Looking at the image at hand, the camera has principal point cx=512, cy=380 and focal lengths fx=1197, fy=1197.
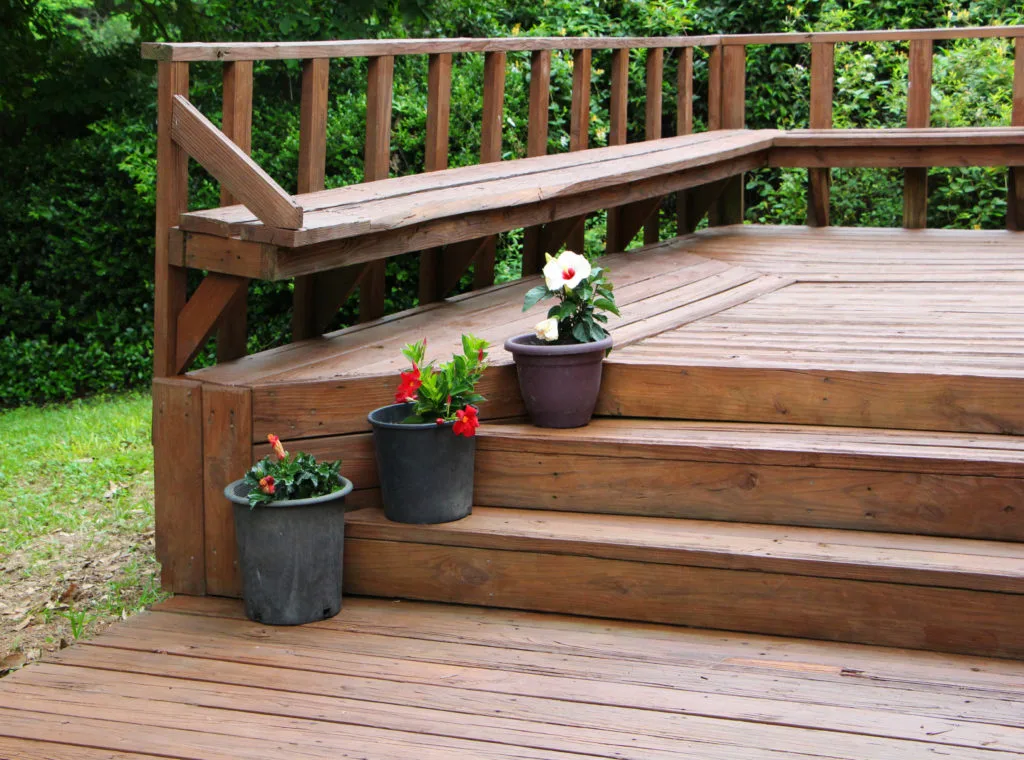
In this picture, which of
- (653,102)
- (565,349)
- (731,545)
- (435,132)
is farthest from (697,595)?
(653,102)

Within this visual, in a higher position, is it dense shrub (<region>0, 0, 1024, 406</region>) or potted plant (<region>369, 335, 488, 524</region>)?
dense shrub (<region>0, 0, 1024, 406</region>)

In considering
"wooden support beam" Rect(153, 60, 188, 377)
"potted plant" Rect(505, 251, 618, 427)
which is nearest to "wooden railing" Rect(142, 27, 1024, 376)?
"wooden support beam" Rect(153, 60, 188, 377)

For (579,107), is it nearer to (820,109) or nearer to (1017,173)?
(820,109)

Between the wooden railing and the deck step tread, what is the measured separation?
0.82 meters

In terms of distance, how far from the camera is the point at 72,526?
14.4 ft

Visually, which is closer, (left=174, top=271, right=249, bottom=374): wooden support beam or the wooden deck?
the wooden deck

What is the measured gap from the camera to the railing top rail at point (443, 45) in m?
3.02

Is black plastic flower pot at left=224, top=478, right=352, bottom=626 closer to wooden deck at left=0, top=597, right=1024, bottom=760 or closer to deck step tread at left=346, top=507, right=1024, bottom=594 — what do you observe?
wooden deck at left=0, top=597, right=1024, bottom=760

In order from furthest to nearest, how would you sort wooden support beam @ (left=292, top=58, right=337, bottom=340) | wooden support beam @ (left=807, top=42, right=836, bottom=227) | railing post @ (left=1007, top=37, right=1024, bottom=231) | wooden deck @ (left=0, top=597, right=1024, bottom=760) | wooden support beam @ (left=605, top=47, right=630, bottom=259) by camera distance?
wooden support beam @ (left=807, top=42, right=836, bottom=227) → railing post @ (left=1007, top=37, right=1024, bottom=231) → wooden support beam @ (left=605, top=47, right=630, bottom=259) → wooden support beam @ (left=292, top=58, right=337, bottom=340) → wooden deck @ (left=0, top=597, right=1024, bottom=760)

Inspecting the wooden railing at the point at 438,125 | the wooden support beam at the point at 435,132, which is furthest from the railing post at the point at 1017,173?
the wooden support beam at the point at 435,132

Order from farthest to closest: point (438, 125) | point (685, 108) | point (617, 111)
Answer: point (685, 108)
point (617, 111)
point (438, 125)

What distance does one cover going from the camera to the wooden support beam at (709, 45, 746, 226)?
577 cm

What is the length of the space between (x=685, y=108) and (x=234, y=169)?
3.17 metres

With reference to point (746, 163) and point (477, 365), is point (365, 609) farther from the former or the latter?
point (746, 163)
